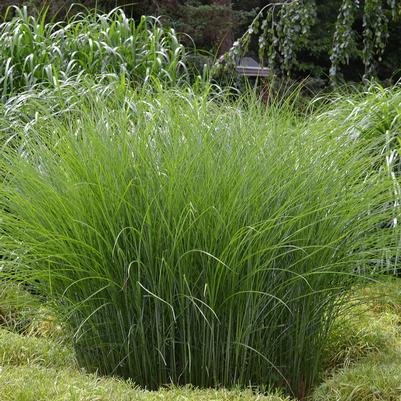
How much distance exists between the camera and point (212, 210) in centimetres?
304

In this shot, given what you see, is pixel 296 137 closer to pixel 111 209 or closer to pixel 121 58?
pixel 111 209

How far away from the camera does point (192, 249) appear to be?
119 inches

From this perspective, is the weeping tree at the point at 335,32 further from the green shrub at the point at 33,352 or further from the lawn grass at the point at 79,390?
the lawn grass at the point at 79,390

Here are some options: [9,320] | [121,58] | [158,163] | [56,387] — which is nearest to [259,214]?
[158,163]

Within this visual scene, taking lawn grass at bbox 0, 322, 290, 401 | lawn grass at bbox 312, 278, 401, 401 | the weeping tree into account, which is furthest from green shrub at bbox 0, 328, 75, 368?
the weeping tree

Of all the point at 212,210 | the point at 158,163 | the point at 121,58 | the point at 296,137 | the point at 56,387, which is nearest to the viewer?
the point at 56,387

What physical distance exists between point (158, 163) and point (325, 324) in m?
1.03

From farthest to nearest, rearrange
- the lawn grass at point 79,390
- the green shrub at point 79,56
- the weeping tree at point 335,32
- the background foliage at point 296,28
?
the background foliage at point 296,28 < the weeping tree at point 335,32 < the green shrub at point 79,56 < the lawn grass at point 79,390

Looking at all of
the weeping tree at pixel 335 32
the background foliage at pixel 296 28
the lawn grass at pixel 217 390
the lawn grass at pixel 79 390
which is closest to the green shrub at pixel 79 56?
the background foliage at pixel 296 28

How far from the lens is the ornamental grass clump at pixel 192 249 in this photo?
120 inches

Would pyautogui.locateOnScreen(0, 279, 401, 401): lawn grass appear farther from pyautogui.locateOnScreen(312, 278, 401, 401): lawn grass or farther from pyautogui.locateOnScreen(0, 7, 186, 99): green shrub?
pyautogui.locateOnScreen(0, 7, 186, 99): green shrub

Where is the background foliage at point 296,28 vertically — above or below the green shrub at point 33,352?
above

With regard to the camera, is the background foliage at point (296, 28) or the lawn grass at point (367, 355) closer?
the lawn grass at point (367, 355)

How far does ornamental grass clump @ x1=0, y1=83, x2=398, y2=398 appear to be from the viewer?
120 inches
